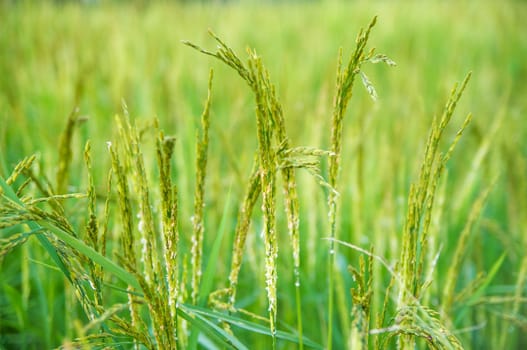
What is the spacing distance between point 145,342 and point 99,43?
10.8 feet

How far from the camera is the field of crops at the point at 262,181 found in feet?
1.73

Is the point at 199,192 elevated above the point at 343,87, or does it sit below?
below

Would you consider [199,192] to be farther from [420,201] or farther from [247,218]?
[420,201]

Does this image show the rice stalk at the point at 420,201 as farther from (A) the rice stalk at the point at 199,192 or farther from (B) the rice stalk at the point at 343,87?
(A) the rice stalk at the point at 199,192

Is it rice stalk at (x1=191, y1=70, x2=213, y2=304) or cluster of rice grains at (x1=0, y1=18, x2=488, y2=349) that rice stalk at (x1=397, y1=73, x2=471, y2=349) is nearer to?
cluster of rice grains at (x1=0, y1=18, x2=488, y2=349)

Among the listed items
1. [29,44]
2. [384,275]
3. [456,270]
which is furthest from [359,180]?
[29,44]

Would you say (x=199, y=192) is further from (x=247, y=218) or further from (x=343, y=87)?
(x=343, y=87)

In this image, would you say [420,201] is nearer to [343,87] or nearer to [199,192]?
[343,87]

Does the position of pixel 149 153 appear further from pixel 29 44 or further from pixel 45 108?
pixel 29 44

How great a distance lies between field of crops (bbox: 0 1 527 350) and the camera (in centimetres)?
53

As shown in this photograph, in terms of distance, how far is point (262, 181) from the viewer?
1.73 feet

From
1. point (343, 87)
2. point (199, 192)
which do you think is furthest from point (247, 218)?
point (343, 87)

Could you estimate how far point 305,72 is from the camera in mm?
2705

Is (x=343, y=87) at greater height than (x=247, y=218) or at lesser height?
greater
